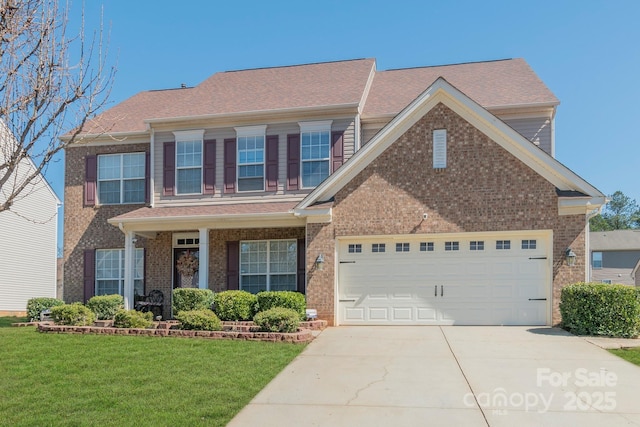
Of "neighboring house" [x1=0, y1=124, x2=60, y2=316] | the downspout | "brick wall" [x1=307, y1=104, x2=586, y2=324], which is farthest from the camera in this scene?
"neighboring house" [x1=0, y1=124, x2=60, y2=316]

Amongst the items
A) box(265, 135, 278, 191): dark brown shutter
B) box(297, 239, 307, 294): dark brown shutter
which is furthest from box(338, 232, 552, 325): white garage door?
box(265, 135, 278, 191): dark brown shutter

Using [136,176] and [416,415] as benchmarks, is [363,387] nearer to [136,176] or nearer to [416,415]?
[416,415]

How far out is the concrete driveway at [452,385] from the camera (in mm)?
6457

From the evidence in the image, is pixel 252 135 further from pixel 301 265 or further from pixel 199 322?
pixel 199 322

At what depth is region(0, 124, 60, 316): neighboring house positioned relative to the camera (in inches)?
963

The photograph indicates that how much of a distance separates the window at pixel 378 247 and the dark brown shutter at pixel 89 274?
966 cm

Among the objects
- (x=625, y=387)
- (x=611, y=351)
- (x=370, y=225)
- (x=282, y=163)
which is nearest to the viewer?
(x=625, y=387)

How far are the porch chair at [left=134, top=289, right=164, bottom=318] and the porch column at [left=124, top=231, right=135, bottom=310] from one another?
488 mm

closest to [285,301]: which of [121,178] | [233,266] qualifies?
[233,266]

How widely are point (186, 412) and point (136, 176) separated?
1267cm

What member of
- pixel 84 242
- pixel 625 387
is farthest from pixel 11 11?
pixel 84 242

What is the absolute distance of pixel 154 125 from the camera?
682 inches

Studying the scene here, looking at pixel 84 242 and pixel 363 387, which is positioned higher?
pixel 84 242

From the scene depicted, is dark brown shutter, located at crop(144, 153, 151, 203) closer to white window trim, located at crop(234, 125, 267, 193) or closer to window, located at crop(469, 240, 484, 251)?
white window trim, located at crop(234, 125, 267, 193)
